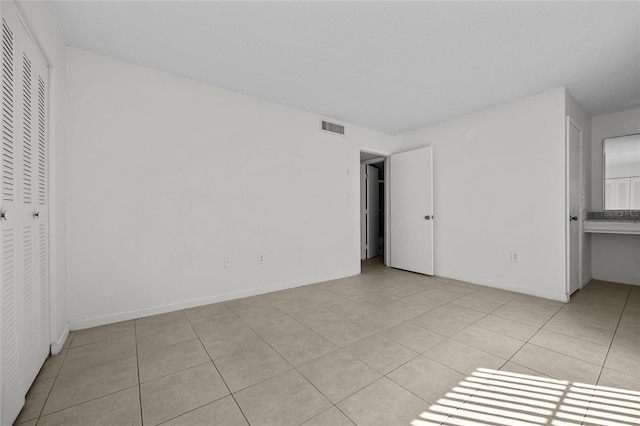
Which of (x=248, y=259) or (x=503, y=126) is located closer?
(x=248, y=259)

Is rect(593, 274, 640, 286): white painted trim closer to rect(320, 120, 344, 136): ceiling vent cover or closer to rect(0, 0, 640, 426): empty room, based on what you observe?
rect(0, 0, 640, 426): empty room

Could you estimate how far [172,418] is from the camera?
1.33m

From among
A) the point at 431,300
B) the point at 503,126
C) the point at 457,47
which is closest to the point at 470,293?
the point at 431,300

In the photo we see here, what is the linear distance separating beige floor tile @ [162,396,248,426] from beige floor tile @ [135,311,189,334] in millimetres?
1257

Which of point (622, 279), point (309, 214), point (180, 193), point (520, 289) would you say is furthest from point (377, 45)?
point (622, 279)

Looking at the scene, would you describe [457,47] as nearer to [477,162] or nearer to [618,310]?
[477,162]

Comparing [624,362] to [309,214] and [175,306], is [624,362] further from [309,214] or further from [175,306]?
[175,306]

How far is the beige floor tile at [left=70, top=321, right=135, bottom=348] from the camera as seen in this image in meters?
2.12

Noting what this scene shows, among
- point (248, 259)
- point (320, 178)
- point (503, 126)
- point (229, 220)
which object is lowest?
point (248, 259)

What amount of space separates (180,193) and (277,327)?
1.68m

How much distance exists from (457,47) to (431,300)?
259cm

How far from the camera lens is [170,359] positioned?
187 centimetres

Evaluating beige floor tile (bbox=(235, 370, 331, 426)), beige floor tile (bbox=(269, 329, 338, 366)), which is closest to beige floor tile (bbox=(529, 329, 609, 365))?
beige floor tile (bbox=(269, 329, 338, 366))

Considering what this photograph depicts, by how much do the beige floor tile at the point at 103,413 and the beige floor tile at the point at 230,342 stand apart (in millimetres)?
532
